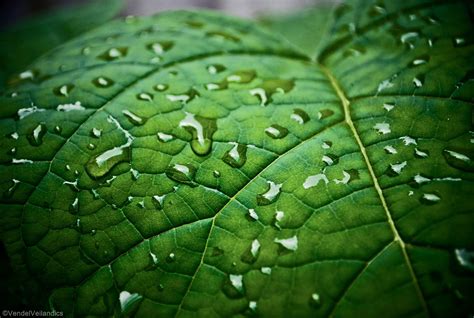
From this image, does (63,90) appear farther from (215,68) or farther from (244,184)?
(244,184)

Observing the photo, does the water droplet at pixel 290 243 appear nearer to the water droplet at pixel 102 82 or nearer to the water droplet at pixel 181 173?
the water droplet at pixel 181 173

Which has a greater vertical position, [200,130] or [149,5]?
[200,130]

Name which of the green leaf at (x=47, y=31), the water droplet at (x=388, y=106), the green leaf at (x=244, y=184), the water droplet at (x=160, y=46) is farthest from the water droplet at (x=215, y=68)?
the green leaf at (x=47, y=31)

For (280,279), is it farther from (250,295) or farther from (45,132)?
(45,132)

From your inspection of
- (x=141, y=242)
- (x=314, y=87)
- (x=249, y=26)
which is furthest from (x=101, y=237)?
(x=249, y=26)

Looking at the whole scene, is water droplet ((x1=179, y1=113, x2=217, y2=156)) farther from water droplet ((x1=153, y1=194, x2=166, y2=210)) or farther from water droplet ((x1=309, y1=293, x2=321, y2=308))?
water droplet ((x1=309, y1=293, x2=321, y2=308))

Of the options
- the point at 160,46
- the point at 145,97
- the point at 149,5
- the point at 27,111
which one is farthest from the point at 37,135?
the point at 149,5
